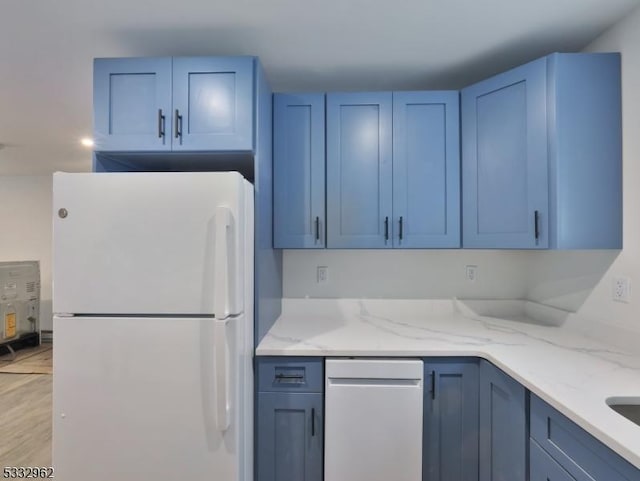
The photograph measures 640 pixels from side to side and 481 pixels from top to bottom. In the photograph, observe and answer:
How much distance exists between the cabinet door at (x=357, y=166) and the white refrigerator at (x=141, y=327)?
2.52ft

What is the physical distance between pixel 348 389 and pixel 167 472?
2.63 ft

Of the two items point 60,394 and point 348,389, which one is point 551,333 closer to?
point 348,389

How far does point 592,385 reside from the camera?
1.15m

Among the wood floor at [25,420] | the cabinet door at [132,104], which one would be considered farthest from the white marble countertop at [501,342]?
the wood floor at [25,420]

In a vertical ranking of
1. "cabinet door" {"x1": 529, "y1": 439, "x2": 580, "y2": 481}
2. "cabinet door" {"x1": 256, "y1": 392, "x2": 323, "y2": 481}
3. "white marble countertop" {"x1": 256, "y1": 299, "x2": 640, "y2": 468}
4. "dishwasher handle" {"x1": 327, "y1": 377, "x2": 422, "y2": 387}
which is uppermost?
"white marble countertop" {"x1": 256, "y1": 299, "x2": 640, "y2": 468}

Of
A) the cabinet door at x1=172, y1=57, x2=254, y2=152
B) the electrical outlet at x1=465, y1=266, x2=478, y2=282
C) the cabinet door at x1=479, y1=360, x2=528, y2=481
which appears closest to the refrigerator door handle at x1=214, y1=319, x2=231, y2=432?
the cabinet door at x1=172, y1=57, x2=254, y2=152

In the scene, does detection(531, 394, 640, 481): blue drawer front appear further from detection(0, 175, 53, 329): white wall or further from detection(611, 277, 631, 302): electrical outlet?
detection(0, 175, 53, 329): white wall

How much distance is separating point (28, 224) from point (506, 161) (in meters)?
5.99

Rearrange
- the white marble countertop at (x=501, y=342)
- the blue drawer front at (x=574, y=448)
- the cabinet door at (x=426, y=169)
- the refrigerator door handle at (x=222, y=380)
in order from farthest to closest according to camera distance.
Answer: the cabinet door at (x=426, y=169) < the refrigerator door handle at (x=222, y=380) < the white marble countertop at (x=501, y=342) < the blue drawer front at (x=574, y=448)

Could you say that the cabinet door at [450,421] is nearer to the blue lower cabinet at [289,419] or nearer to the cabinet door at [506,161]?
the blue lower cabinet at [289,419]

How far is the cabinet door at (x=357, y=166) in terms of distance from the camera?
1.94 m

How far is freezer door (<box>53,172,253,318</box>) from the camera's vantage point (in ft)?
4.32

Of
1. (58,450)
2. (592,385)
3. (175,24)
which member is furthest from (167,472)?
(175,24)

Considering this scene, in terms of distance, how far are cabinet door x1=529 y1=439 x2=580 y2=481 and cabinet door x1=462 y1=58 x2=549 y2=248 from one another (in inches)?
35.0
